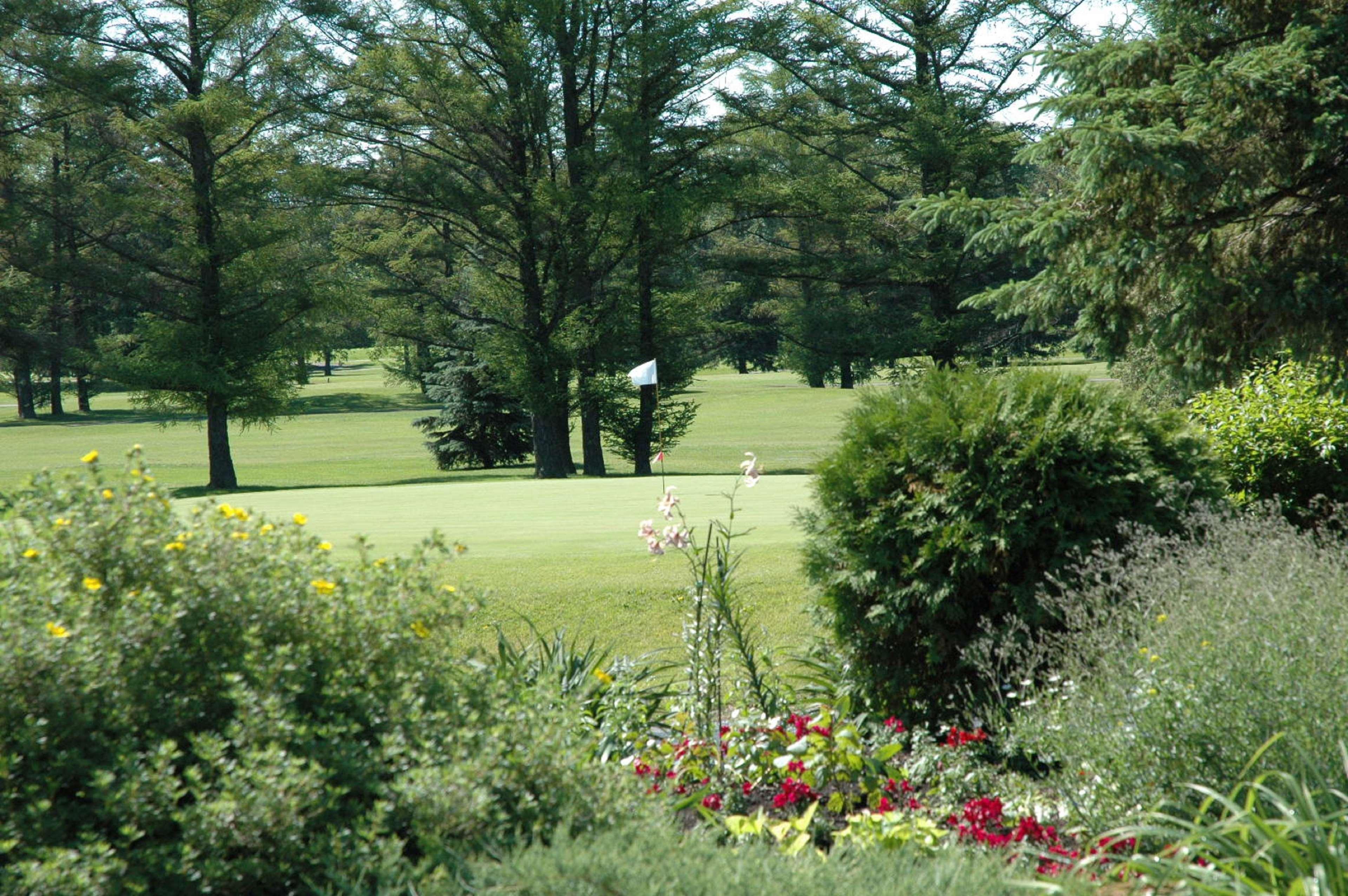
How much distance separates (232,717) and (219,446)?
949 inches

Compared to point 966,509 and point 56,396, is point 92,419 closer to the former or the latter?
point 56,396

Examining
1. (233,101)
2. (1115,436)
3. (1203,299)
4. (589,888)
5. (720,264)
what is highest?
(233,101)

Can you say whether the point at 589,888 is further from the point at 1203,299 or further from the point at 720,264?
the point at 720,264

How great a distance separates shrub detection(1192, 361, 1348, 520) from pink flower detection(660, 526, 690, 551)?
4.95m

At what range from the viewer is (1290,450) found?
27.1ft

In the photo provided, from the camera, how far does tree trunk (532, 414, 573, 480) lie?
1045 inches

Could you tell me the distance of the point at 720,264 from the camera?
2902 centimetres

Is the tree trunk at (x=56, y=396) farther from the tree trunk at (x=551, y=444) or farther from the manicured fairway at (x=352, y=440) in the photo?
the tree trunk at (x=551, y=444)

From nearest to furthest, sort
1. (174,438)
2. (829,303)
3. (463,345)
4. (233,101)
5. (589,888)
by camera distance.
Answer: (589,888) → (233,101) → (463,345) → (829,303) → (174,438)

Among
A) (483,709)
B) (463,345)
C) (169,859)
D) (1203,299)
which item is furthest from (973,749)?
(463,345)

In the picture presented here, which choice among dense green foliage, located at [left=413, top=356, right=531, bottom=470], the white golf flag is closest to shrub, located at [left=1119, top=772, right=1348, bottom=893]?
the white golf flag

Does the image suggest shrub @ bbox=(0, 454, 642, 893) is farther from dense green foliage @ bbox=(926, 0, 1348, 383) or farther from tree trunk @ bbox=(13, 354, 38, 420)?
tree trunk @ bbox=(13, 354, 38, 420)

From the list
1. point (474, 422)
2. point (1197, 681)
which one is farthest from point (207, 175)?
point (1197, 681)

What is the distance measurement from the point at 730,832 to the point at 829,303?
27879 millimetres
